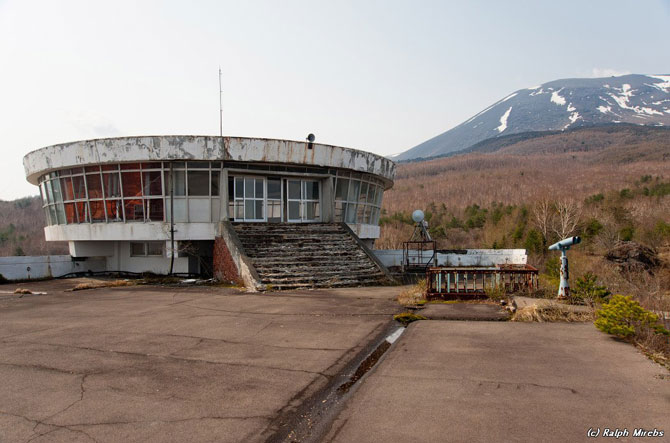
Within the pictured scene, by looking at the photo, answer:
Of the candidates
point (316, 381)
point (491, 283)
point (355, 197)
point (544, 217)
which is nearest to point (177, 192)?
point (355, 197)

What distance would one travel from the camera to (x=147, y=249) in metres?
21.8

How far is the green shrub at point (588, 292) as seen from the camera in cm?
913

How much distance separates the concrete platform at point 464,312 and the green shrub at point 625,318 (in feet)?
6.66

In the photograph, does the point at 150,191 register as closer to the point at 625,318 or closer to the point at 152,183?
the point at 152,183

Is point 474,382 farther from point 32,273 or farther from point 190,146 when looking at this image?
point 32,273

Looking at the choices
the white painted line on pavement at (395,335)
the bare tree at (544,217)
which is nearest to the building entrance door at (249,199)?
the white painted line on pavement at (395,335)

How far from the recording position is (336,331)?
8234 mm

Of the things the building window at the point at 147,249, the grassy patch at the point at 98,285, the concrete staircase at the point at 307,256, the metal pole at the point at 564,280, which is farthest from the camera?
the building window at the point at 147,249

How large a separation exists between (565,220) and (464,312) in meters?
48.6

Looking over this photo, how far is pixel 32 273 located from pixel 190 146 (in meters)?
8.49

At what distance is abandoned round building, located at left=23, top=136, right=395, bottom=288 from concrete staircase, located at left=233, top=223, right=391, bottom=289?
51cm

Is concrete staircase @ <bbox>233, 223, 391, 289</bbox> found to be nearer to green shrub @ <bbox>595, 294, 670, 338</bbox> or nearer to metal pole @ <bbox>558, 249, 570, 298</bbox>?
metal pole @ <bbox>558, 249, 570, 298</bbox>

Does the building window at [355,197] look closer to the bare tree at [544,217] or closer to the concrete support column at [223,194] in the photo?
the concrete support column at [223,194]

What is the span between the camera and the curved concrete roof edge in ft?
63.9
